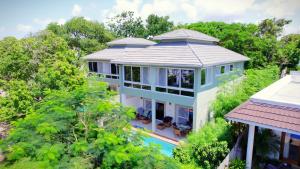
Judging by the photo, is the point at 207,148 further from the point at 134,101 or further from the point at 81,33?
the point at 81,33

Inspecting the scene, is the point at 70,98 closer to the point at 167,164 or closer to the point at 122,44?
the point at 167,164

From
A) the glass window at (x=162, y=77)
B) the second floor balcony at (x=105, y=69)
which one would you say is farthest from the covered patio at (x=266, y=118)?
the second floor balcony at (x=105, y=69)

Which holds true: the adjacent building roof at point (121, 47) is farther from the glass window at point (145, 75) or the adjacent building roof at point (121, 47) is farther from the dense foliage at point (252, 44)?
the dense foliage at point (252, 44)

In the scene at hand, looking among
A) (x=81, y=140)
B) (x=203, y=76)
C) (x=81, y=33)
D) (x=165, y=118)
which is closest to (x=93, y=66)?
(x=165, y=118)

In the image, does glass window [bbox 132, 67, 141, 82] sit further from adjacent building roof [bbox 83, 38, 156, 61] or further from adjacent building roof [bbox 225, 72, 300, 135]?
adjacent building roof [bbox 225, 72, 300, 135]

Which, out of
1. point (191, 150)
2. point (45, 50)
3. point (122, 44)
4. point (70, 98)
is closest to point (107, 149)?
point (70, 98)

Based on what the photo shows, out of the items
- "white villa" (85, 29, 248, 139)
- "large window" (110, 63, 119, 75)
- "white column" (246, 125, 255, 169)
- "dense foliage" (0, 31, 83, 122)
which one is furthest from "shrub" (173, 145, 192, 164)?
"large window" (110, 63, 119, 75)
